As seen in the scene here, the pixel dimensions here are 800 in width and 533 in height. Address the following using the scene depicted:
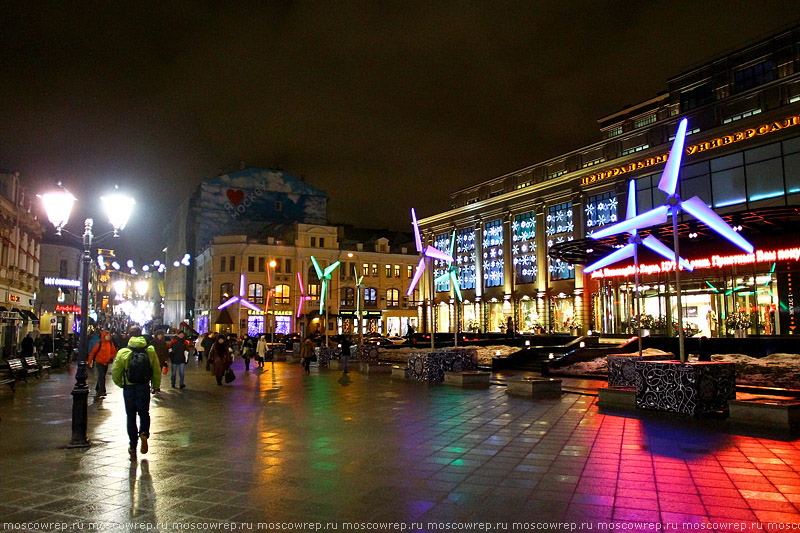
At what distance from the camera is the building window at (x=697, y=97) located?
40.9 meters

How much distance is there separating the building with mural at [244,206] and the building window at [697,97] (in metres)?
49.9

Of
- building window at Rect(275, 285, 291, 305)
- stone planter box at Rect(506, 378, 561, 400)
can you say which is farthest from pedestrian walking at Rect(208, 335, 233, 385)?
building window at Rect(275, 285, 291, 305)

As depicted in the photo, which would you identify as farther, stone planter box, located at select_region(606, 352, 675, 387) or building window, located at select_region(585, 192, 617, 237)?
building window, located at select_region(585, 192, 617, 237)

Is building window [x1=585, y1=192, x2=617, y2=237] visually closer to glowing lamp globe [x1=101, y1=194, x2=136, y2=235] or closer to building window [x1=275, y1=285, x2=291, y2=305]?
building window [x1=275, y1=285, x2=291, y2=305]

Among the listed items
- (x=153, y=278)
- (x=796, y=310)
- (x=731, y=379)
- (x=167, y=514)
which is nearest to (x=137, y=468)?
(x=167, y=514)

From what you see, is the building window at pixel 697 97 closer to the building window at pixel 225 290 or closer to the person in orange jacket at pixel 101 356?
the person in orange jacket at pixel 101 356

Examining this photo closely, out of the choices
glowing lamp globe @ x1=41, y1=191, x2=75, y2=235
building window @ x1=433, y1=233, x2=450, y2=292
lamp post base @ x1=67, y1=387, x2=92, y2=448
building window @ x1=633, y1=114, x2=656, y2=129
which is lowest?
lamp post base @ x1=67, y1=387, x2=92, y2=448

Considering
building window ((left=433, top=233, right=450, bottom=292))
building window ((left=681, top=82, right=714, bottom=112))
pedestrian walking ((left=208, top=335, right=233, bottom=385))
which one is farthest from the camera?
building window ((left=433, top=233, right=450, bottom=292))

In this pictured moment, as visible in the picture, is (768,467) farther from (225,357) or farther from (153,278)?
(153,278)

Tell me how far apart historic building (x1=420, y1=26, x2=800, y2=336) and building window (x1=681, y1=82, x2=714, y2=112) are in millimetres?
76

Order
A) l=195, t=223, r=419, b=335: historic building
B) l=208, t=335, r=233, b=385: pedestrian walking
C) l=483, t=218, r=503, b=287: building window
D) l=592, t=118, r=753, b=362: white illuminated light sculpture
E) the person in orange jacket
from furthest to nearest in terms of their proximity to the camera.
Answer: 1. l=195, t=223, r=419, b=335: historic building
2. l=483, t=218, r=503, b=287: building window
3. l=208, t=335, r=233, b=385: pedestrian walking
4. the person in orange jacket
5. l=592, t=118, r=753, b=362: white illuminated light sculpture

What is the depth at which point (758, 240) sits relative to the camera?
32.5 metres

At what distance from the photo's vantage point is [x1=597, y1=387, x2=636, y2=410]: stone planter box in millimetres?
13812

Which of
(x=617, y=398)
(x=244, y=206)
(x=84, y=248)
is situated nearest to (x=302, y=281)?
(x=244, y=206)
